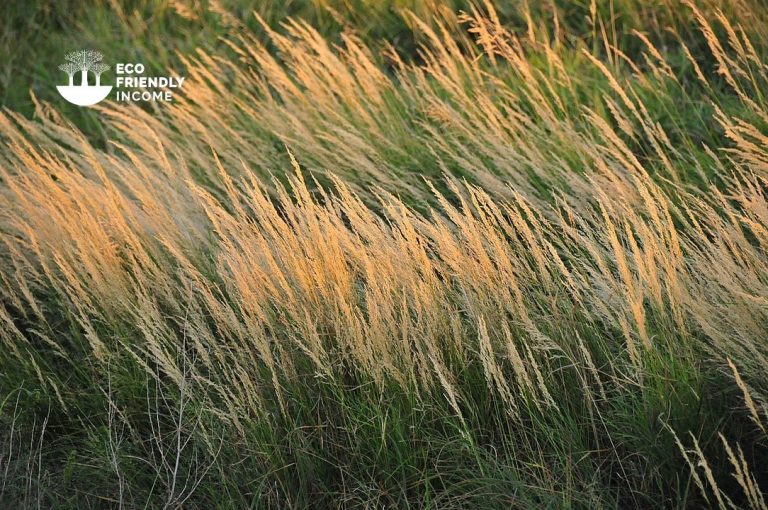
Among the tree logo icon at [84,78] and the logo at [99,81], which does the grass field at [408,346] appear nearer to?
the logo at [99,81]

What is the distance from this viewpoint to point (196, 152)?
425 cm

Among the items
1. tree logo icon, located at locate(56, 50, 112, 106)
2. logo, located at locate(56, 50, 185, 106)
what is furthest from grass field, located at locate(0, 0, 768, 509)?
tree logo icon, located at locate(56, 50, 112, 106)

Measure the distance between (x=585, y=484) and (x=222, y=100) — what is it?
326cm

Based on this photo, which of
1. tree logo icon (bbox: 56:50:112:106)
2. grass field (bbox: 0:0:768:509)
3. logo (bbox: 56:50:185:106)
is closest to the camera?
grass field (bbox: 0:0:768:509)

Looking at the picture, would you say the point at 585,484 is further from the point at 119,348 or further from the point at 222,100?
the point at 222,100

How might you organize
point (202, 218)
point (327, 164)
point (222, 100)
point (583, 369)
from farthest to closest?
point (222, 100), point (327, 164), point (202, 218), point (583, 369)

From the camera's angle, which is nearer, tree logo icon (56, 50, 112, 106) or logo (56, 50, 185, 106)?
logo (56, 50, 185, 106)

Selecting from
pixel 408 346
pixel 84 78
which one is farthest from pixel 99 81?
pixel 408 346

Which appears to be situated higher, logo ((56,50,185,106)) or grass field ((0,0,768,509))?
logo ((56,50,185,106))

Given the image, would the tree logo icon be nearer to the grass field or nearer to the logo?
the logo

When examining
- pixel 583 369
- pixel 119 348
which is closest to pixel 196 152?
pixel 119 348

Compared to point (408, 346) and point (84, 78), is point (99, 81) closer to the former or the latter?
point (84, 78)

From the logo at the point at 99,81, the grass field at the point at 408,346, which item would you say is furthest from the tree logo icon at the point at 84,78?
the grass field at the point at 408,346

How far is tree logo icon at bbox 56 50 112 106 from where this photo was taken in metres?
5.81
